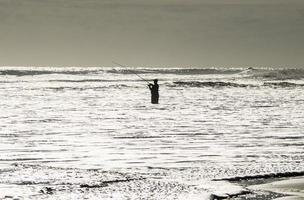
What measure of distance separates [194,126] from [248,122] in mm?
2601

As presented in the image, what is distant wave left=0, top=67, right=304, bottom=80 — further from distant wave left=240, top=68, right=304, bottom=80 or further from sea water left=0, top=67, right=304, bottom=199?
sea water left=0, top=67, right=304, bottom=199

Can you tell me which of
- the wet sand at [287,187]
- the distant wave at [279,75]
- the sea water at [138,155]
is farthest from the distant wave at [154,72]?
the wet sand at [287,187]

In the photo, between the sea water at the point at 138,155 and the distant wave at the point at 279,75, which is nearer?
the sea water at the point at 138,155

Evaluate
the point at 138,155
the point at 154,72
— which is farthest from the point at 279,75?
the point at 138,155

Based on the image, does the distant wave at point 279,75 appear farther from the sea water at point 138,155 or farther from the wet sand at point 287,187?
the wet sand at point 287,187

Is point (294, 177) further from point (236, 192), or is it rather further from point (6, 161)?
point (6, 161)

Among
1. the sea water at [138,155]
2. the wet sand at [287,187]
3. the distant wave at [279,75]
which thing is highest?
the distant wave at [279,75]

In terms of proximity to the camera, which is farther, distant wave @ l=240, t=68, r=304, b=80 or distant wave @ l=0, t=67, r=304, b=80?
distant wave @ l=0, t=67, r=304, b=80

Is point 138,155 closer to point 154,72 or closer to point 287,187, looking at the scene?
point 287,187

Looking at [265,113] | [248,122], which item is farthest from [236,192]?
[265,113]

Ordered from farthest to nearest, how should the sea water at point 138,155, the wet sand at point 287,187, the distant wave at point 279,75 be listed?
the distant wave at point 279,75
the sea water at point 138,155
the wet sand at point 287,187

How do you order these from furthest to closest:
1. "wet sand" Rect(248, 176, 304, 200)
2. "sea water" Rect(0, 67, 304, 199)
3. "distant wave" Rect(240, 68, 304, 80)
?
"distant wave" Rect(240, 68, 304, 80) → "sea water" Rect(0, 67, 304, 199) → "wet sand" Rect(248, 176, 304, 200)

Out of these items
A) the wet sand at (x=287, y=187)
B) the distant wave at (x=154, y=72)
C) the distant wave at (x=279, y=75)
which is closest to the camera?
the wet sand at (x=287, y=187)

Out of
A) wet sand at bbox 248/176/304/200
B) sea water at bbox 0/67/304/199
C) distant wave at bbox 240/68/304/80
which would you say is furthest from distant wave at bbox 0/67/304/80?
wet sand at bbox 248/176/304/200
